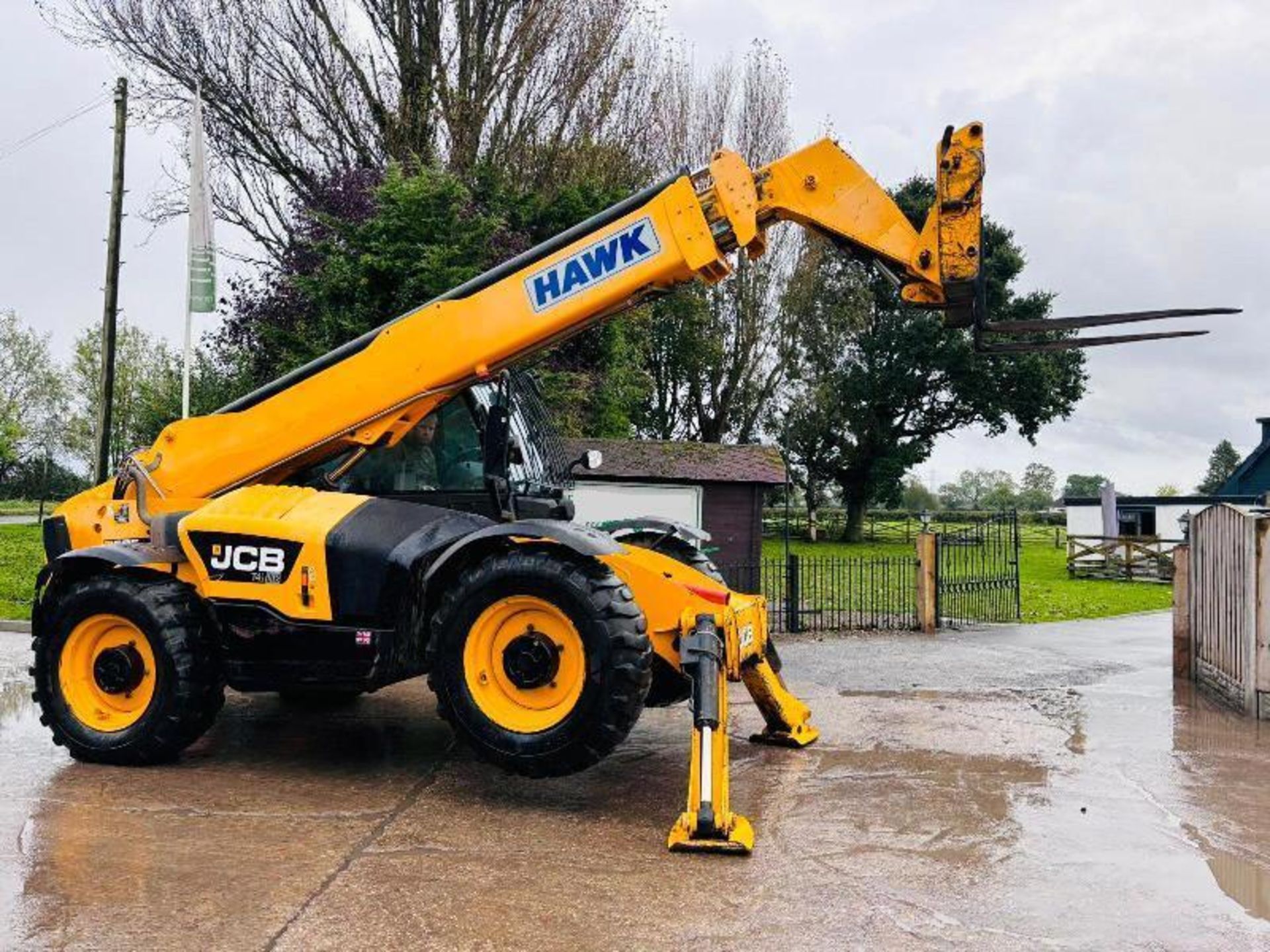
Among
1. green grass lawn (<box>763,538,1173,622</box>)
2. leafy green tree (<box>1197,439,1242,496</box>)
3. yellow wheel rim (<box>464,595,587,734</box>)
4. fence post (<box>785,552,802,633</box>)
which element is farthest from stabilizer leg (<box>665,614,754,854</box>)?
leafy green tree (<box>1197,439,1242,496</box>)

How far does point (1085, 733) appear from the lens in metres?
9.03

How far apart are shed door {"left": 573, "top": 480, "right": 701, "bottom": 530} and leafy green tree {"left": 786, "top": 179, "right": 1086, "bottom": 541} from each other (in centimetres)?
2371

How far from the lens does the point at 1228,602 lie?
34.4ft

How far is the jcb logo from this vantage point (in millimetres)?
7238

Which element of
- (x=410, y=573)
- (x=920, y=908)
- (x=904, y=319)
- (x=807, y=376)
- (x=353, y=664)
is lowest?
(x=920, y=908)

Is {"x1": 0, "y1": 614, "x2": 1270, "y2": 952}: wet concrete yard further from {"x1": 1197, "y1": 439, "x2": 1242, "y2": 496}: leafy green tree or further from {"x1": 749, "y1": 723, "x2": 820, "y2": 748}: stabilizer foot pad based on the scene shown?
{"x1": 1197, "y1": 439, "x2": 1242, "y2": 496}: leafy green tree

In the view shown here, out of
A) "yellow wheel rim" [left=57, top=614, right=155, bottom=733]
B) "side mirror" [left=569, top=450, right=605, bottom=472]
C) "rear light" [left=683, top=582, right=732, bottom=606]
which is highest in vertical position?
"side mirror" [left=569, top=450, right=605, bottom=472]

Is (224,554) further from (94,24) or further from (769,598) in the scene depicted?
(94,24)

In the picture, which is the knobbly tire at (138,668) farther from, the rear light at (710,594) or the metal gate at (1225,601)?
the metal gate at (1225,601)

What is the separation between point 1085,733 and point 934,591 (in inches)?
285

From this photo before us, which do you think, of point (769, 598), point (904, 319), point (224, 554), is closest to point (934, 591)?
point (769, 598)

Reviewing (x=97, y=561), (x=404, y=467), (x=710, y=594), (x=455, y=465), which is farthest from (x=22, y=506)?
(x=710, y=594)

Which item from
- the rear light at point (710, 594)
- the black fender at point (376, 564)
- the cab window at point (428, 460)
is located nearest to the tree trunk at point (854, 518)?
the cab window at point (428, 460)

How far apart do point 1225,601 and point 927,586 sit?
19.0 ft
